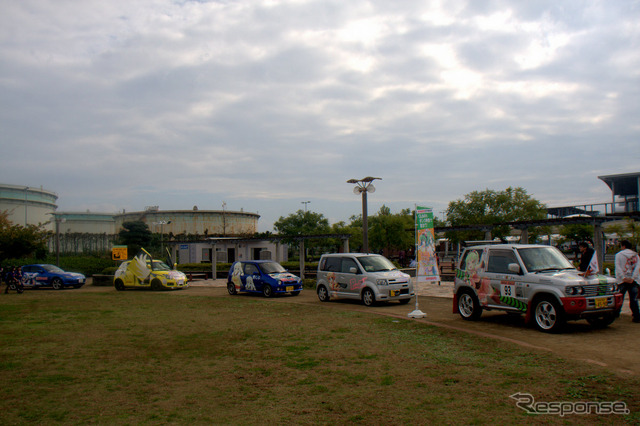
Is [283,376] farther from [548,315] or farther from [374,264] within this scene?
[374,264]

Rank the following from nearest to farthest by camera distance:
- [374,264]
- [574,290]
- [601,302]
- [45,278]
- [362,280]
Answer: [574,290] → [601,302] → [362,280] → [374,264] → [45,278]

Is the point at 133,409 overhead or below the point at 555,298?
below

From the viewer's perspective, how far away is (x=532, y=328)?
10375 mm

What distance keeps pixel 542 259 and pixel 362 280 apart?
6.39 m

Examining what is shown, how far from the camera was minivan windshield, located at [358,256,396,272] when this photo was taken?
16.1 m

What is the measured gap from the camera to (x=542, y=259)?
10.6 meters

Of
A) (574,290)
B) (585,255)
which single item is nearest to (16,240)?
(585,255)

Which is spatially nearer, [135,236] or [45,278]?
[45,278]

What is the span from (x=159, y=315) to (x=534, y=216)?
36234 millimetres

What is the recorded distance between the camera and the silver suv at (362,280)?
15.3 m

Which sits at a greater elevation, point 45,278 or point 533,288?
point 533,288

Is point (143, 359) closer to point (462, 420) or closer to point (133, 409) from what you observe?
point (133, 409)

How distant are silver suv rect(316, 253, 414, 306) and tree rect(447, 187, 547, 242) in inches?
1068

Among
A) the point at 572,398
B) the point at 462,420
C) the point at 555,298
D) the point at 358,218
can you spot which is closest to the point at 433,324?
the point at 555,298
